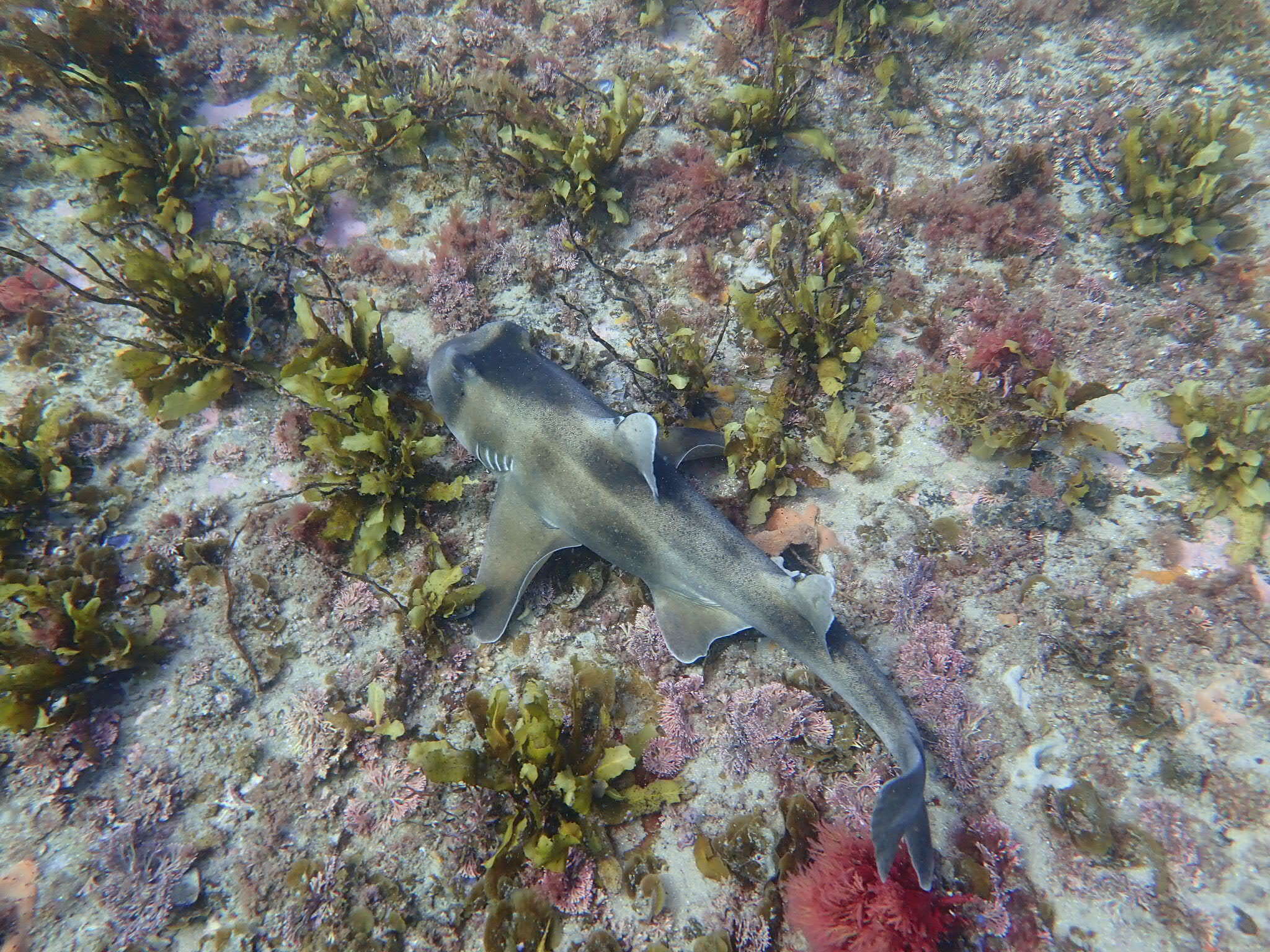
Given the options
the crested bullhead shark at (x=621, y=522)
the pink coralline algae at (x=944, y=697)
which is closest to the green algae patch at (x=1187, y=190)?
the pink coralline algae at (x=944, y=697)

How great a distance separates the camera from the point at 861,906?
3.38 meters

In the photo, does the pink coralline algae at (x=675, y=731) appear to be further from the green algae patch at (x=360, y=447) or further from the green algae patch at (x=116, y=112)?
the green algae patch at (x=116, y=112)

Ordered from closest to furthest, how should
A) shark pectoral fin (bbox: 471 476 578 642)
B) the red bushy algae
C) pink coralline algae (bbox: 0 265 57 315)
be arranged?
the red bushy algae
shark pectoral fin (bbox: 471 476 578 642)
pink coralline algae (bbox: 0 265 57 315)

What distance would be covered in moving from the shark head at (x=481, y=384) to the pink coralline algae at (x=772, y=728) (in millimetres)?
2831

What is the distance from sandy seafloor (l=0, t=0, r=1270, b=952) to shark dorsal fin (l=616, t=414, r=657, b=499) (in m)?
1.22

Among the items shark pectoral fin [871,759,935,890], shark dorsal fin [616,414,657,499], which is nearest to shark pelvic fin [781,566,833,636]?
shark pectoral fin [871,759,935,890]

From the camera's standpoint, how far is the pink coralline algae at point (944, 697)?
4048 mm

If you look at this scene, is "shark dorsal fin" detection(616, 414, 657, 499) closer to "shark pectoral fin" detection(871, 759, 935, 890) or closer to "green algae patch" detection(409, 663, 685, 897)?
"green algae patch" detection(409, 663, 685, 897)

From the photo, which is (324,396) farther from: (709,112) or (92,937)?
(709,112)

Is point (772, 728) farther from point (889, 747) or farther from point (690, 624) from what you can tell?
point (690, 624)

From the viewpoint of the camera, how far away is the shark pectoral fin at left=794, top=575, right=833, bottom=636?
3.87m

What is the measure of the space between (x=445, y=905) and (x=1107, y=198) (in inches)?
372

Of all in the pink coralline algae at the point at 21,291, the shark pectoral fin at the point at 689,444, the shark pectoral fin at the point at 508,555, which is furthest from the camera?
the pink coralline algae at the point at 21,291

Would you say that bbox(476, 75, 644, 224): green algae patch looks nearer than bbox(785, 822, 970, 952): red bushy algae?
No
